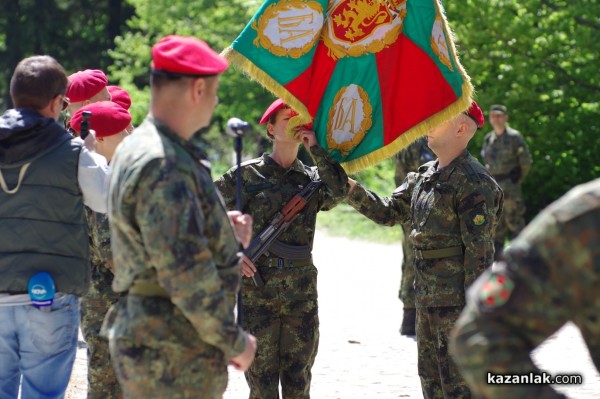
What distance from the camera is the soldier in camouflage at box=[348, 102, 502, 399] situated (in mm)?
5945

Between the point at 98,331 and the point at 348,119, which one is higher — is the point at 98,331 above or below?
below

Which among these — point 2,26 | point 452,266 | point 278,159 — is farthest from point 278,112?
point 2,26

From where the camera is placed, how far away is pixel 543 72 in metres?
19.1

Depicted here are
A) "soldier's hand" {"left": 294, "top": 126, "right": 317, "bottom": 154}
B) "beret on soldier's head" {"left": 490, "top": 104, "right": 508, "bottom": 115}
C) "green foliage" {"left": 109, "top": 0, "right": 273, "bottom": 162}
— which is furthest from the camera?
"green foliage" {"left": 109, "top": 0, "right": 273, "bottom": 162}

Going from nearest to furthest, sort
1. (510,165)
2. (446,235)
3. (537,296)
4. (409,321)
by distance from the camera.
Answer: (537,296) < (446,235) < (409,321) < (510,165)

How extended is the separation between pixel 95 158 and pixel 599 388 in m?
4.31

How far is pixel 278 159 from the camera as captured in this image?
6191 millimetres

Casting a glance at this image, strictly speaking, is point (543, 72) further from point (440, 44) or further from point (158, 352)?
point (158, 352)

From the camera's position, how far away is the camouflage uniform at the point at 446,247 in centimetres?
594

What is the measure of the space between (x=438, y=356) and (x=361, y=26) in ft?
6.47

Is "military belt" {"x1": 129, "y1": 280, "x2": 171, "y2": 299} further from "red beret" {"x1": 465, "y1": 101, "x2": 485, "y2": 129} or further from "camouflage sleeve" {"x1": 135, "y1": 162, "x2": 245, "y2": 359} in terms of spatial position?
"red beret" {"x1": 465, "y1": 101, "x2": 485, "y2": 129}

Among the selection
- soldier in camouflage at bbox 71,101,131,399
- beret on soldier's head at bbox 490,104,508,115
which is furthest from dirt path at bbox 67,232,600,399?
beret on soldier's head at bbox 490,104,508,115

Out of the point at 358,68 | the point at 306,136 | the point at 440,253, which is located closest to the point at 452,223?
the point at 440,253

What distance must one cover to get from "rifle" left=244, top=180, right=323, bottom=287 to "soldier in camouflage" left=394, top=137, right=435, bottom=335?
4304 millimetres
